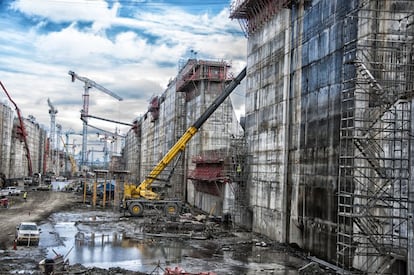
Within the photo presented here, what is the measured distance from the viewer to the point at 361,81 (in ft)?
73.7

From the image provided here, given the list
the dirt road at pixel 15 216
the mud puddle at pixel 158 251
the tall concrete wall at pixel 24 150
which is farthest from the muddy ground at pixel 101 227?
the tall concrete wall at pixel 24 150

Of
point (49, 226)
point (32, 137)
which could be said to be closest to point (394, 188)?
point (49, 226)

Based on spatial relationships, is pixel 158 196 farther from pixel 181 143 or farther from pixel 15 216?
pixel 15 216

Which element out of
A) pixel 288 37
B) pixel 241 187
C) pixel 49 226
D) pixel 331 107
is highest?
pixel 288 37

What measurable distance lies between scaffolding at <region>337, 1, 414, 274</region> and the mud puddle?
5.20 meters

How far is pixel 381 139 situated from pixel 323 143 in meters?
7.28

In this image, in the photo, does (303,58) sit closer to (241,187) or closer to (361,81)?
(361,81)

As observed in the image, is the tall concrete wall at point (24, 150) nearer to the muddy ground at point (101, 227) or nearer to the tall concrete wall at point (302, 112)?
the muddy ground at point (101, 227)

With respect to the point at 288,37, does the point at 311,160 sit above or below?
below

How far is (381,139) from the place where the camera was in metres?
20.3

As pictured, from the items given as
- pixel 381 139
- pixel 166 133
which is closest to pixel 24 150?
pixel 166 133

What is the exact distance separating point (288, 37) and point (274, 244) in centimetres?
1369

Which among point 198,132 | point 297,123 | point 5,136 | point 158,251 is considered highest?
point 5,136

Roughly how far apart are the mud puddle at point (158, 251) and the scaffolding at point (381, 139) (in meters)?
5.20
